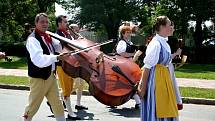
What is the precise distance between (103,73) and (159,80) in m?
1.78

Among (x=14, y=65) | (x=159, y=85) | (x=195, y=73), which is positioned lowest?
(x=14, y=65)

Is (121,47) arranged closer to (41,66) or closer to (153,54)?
(41,66)

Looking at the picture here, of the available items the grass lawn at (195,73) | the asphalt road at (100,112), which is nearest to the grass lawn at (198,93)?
the asphalt road at (100,112)

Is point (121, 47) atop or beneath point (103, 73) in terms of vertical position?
atop

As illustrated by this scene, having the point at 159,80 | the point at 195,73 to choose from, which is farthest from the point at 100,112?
the point at 195,73

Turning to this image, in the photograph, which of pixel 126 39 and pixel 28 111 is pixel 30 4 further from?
pixel 28 111

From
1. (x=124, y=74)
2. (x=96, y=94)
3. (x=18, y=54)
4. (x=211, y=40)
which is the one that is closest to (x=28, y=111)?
(x=96, y=94)

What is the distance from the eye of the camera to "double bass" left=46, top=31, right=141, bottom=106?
6789 millimetres

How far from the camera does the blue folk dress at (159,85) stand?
546cm

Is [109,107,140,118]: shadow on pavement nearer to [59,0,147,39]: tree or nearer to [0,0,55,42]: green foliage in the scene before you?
[59,0,147,39]: tree

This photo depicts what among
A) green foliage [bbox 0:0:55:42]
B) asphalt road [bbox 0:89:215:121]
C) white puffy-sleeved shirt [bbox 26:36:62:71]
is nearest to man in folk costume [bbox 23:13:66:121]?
white puffy-sleeved shirt [bbox 26:36:62:71]

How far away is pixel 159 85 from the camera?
18.0 feet

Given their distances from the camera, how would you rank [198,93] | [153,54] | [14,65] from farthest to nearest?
1. [14,65]
2. [198,93]
3. [153,54]

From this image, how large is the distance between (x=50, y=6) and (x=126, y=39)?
119ft
